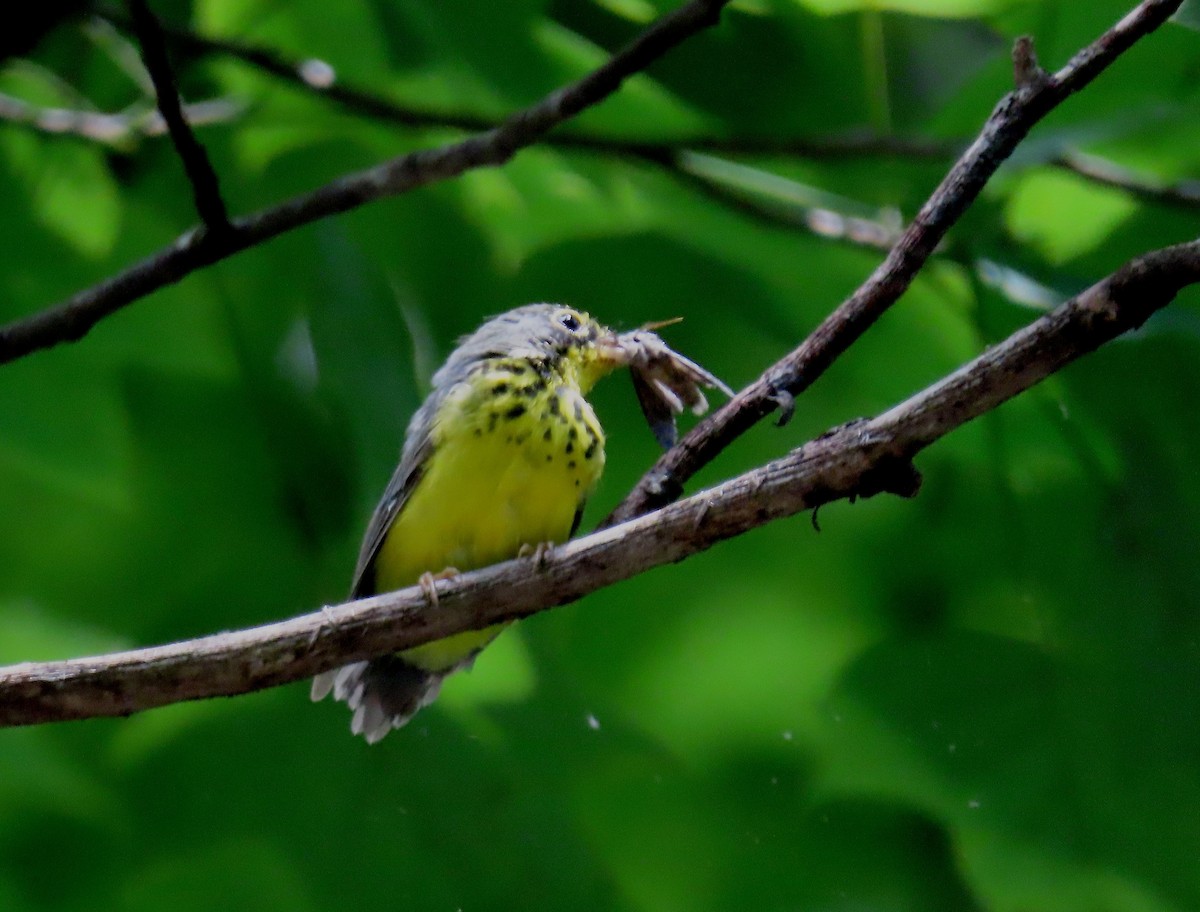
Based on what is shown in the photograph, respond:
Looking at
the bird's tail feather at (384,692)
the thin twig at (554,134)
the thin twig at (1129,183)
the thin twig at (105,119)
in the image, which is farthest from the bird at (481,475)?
the thin twig at (1129,183)

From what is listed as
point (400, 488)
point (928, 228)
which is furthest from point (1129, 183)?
point (400, 488)

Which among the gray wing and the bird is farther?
the gray wing

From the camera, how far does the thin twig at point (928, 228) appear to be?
88.2 inches

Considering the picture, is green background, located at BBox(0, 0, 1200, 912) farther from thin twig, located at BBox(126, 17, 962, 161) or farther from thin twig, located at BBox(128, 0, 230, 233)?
thin twig, located at BBox(128, 0, 230, 233)

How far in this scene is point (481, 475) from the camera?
9.87 feet

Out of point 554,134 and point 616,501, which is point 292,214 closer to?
point 554,134

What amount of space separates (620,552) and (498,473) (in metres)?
0.85

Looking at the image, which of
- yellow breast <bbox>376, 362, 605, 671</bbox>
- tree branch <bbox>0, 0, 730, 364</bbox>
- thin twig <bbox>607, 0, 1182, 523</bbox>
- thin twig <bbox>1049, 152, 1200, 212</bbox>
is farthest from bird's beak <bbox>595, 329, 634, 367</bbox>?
thin twig <bbox>1049, 152, 1200, 212</bbox>

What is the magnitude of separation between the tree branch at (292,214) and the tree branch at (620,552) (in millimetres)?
883

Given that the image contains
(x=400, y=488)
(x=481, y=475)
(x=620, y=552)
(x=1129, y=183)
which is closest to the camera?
(x=620, y=552)

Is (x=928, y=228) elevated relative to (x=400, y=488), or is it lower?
lower

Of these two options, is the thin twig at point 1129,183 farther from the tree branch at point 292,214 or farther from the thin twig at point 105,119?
the thin twig at point 105,119

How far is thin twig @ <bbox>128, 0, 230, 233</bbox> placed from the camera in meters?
2.44

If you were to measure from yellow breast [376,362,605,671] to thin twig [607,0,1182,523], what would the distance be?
2.37ft
